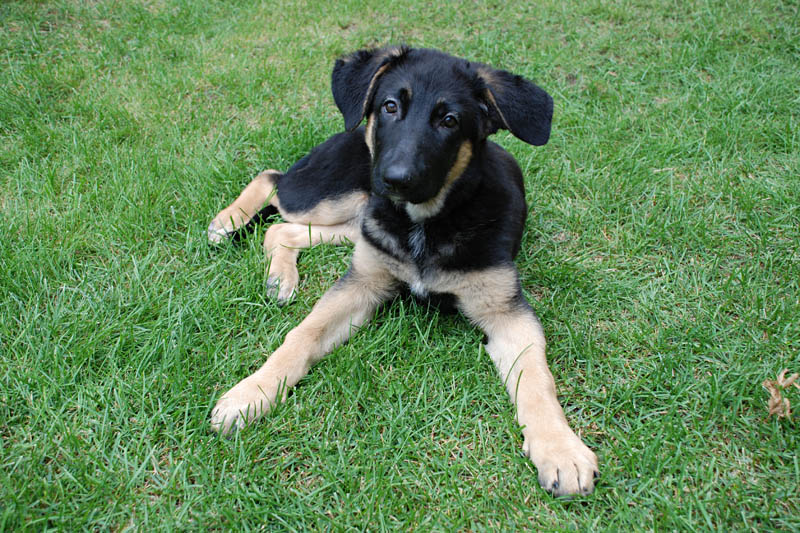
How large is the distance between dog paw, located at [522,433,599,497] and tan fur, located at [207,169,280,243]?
2447 millimetres

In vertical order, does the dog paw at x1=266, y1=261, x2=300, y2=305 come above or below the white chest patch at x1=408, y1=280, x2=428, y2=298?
above

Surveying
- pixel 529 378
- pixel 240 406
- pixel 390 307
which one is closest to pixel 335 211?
pixel 390 307

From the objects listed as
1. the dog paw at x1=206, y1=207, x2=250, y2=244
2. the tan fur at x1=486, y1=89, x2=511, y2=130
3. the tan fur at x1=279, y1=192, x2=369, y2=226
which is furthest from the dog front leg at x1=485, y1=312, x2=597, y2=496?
the dog paw at x1=206, y1=207, x2=250, y2=244

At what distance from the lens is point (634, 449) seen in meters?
2.69

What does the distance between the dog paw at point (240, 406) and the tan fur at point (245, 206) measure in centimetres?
141

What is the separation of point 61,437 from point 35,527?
48cm

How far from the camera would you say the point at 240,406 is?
8.96ft

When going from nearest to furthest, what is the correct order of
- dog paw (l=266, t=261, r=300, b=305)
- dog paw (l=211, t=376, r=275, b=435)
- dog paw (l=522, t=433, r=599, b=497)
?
dog paw (l=522, t=433, r=599, b=497) → dog paw (l=211, t=376, r=275, b=435) → dog paw (l=266, t=261, r=300, b=305)

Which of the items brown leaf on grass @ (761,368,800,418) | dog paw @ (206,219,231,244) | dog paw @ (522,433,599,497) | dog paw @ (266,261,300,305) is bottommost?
brown leaf on grass @ (761,368,800,418)

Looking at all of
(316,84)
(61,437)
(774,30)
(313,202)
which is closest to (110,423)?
(61,437)

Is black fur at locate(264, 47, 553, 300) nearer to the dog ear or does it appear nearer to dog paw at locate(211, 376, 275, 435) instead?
the dog ear

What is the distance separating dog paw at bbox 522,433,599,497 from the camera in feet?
8.01

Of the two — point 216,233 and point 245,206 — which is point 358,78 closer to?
point 245,206

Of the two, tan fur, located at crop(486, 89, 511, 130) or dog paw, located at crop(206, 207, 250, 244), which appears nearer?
tan fur, located at crop(486, 89, 511, 130)
